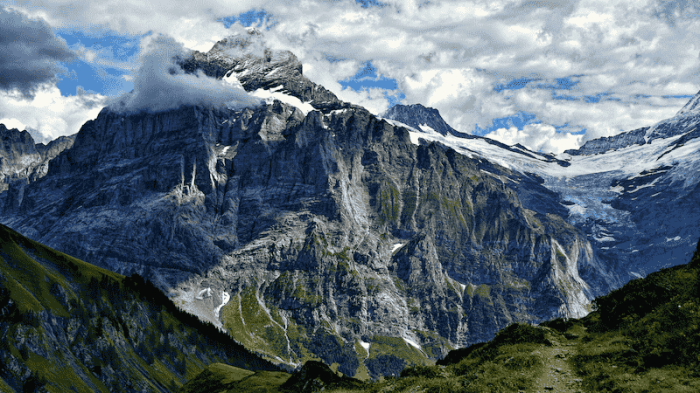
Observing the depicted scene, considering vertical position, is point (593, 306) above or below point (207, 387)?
above

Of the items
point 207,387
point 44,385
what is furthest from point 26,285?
point 207,387

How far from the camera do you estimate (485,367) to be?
1806 inches

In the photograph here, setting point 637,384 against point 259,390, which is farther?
point 259,390

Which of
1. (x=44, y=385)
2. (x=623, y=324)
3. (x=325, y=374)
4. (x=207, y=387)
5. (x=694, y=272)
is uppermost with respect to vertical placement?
(x=694, y=272)

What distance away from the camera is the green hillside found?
127 feet

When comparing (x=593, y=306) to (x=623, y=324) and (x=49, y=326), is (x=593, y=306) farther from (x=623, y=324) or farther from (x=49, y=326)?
(x=49, y=326)

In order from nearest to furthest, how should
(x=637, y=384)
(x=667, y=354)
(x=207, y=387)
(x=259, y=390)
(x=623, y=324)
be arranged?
(x=637, y=384) → (x=667, y=354) → (x=623, y=324) → (x=259, y=390) → (x=207, y=387)

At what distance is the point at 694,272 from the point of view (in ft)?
173

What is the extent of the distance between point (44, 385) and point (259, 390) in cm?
12684

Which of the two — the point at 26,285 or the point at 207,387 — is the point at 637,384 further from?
the point at 26,285

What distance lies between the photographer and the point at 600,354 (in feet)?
147

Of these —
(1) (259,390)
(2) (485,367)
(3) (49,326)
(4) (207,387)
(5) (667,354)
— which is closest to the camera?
(5) (667,354)

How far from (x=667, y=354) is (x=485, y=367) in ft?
43.1

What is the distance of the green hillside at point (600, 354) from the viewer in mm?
38844
